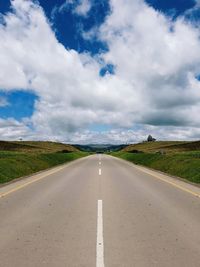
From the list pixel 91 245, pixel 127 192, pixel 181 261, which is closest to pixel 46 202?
pixel 127 192

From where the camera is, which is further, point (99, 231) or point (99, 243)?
point (99, 231)

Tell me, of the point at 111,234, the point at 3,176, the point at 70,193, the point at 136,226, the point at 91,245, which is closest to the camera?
the point at 91,245

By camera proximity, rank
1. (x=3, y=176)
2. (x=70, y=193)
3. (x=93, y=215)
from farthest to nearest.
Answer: (x=3, y=176)
(x=70, y=193)
(x=93, y=215)

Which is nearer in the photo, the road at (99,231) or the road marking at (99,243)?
the road marking at (99,243)

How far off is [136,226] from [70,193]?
639 cm

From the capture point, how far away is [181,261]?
5.31 meters

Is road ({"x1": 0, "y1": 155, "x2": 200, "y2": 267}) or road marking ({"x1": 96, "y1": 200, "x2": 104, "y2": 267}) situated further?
road ({"x1": 0, "y1": 155, "x2": 200, "y2": 267})

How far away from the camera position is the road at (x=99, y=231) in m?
5.43

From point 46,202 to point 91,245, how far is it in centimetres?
538

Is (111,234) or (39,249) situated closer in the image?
(39,249)

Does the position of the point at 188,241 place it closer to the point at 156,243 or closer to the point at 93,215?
the point at 156,243

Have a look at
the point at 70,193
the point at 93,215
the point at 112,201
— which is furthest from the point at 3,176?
the point at 93,215

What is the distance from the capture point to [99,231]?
7.26 metres

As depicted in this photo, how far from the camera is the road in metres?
5.43
